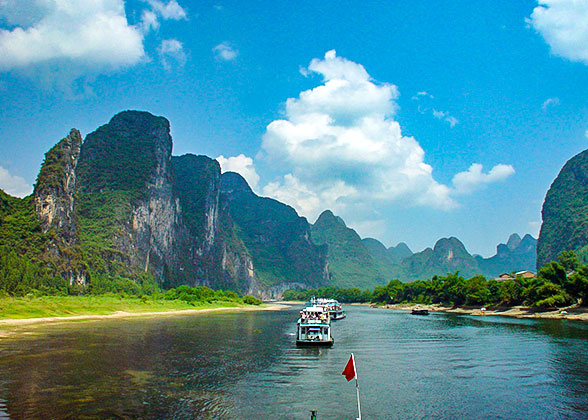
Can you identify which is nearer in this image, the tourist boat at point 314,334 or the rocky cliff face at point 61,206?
the tourist boat at point 314,334

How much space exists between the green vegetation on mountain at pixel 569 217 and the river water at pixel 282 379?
5851 inches

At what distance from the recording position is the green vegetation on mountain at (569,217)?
17112cm

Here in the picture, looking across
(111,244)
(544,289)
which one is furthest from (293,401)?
(111,244)

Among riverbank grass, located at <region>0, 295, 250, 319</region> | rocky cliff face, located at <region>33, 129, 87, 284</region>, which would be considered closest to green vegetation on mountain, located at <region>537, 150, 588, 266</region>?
riverbank grass, located at <region>0, 295, 250, 319</region>

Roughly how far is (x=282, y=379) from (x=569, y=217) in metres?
195

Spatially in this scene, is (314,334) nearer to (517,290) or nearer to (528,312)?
(528,312)

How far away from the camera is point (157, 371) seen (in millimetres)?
29453

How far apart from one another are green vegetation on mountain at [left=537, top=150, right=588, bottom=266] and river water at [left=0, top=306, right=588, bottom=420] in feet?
488

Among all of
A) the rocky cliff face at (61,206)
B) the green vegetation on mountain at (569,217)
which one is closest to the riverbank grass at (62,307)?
the rocky cliff face at (61,206)

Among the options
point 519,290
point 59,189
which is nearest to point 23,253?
point 59,189

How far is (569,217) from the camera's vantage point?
593 feet

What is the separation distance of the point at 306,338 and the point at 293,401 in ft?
76.0

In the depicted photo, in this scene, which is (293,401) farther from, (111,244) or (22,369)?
(111,244)

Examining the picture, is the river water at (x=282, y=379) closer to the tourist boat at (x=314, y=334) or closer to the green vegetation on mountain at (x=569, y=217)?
the tourist boat at (x=314, y=334)
